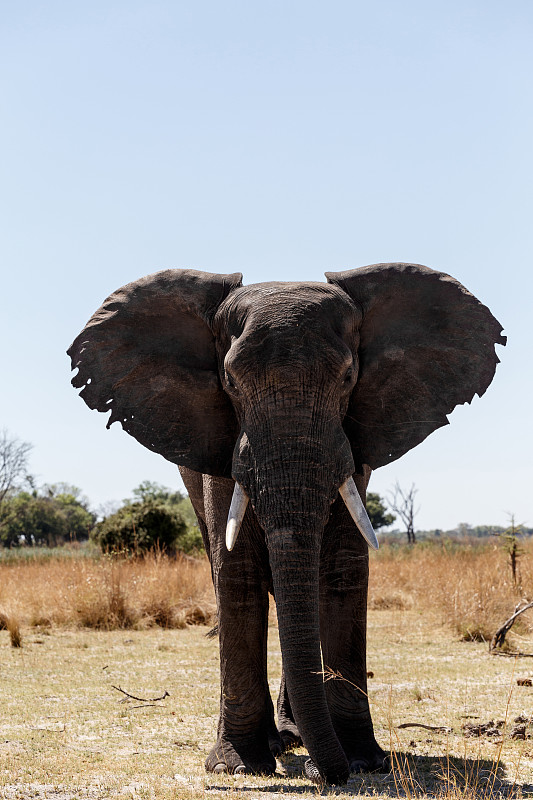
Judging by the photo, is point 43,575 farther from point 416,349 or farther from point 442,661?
point 416,349

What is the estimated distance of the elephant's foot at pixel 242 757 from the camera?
5.50 meters

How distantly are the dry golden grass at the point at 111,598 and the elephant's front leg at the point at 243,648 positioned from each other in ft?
27.8

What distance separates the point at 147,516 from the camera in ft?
84.2

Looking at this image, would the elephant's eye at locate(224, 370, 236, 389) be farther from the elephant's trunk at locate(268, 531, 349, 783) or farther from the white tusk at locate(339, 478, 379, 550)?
the elephant's trunk at locate(268, 531, 349, 783)

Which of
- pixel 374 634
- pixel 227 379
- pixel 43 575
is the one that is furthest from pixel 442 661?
pixel 43 575

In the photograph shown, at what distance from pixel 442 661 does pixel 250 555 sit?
19.8 ft

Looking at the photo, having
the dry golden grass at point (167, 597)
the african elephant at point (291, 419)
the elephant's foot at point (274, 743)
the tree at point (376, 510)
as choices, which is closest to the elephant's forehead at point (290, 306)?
the african elephant at point (291, 419)

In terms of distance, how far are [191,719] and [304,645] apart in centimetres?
322

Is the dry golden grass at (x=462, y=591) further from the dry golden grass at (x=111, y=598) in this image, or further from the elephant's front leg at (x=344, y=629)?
the elephant's front leg at (x=344, y=629)

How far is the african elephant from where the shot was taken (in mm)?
4844

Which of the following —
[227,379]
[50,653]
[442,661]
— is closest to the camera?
[227,379]

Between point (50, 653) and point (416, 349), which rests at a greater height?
point (416, 349)

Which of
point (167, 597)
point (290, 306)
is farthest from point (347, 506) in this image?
point (167, 597)

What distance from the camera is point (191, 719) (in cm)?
744
